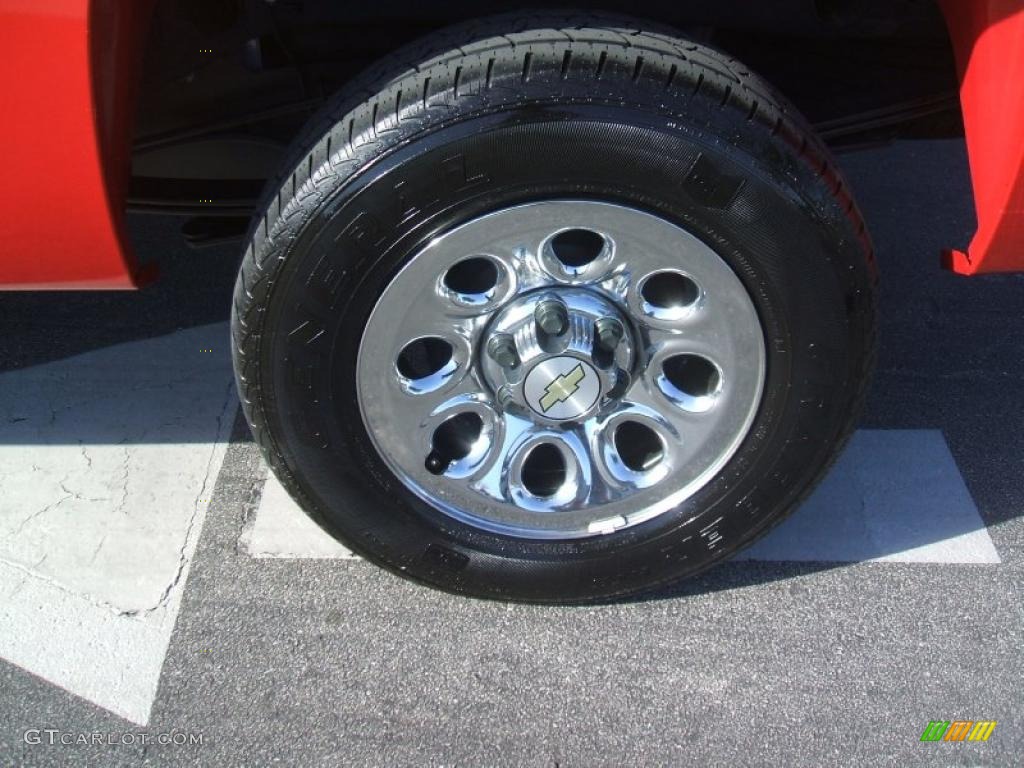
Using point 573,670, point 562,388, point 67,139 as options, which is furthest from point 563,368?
point 67,139

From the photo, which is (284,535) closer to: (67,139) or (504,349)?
(504,349)

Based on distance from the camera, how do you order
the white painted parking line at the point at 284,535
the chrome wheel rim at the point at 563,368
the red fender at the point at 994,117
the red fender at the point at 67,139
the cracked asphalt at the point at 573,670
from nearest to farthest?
the red fender at the point at 67,139 < the red fender at the point at 994,117 < the chrome wheel rim at the point at 563,368 < the cracked asphalt at the point at 573,670 < the white painted parking line at the point at 284,535

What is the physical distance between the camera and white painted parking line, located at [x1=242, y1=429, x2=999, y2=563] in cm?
236

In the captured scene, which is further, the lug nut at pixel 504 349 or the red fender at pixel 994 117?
the lug nut at pixel 504 349

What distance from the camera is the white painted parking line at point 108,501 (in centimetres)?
216

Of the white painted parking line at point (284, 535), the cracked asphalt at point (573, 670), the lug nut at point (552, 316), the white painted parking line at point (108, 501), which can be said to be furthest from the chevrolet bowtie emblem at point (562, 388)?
the white painted parking line at point (108, 501)

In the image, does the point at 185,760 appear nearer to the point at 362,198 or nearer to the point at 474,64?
the point at 362,198

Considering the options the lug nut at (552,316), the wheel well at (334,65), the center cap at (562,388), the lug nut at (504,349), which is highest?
the wheel well at (334,65)

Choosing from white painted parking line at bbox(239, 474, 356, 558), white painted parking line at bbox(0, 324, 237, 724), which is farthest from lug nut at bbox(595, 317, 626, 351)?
white painted parking line at bbox(0, 324, 237, 724)

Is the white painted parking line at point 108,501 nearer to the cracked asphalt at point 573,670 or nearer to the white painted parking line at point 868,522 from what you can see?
the cracked asphalt at point 573,670

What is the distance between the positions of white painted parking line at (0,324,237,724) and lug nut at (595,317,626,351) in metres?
1.17

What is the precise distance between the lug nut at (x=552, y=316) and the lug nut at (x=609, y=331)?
8cm

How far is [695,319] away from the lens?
1942 mm

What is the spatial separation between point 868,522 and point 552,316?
1084mm
